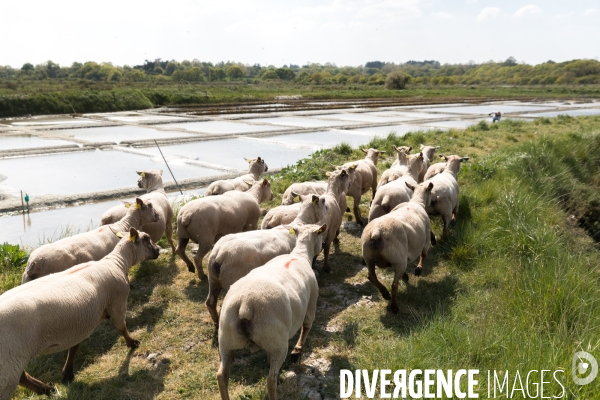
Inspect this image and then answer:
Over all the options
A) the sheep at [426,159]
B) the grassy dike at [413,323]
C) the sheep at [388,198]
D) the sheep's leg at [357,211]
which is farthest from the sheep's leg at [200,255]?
the sheep at [426,159]

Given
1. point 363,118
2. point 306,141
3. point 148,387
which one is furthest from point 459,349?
point 363,118

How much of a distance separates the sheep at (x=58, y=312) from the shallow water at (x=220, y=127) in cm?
1857

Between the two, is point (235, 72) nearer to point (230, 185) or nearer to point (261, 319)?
point (230, 185)

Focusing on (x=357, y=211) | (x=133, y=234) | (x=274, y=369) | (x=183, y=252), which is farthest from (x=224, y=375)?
(x=357, y=211)

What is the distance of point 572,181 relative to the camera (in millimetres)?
14867

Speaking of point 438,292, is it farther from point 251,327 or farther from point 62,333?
point 62,333

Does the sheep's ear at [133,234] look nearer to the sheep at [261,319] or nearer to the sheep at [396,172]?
the sheep at [261,319]

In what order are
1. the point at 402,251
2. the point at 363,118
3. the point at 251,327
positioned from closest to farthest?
the point at 251,327
the point at 402,251
the point at 363,118

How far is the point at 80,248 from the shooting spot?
6.77 m

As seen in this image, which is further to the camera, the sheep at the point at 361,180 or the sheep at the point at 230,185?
the sheep at the point at 361,180

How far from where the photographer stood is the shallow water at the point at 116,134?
72.3 ft

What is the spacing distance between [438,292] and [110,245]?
197 inches

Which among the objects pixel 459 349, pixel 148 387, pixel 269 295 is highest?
pixel 269 295

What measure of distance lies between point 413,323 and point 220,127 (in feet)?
70.9
